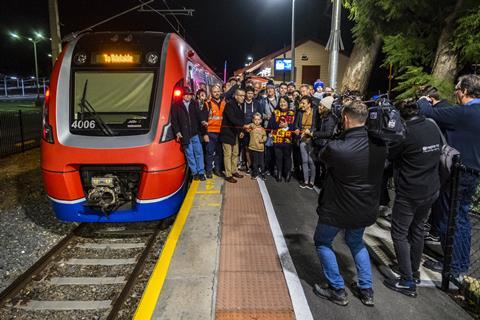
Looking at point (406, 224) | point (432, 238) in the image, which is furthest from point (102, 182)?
point (432, 238)

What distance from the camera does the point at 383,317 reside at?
11.1 ft

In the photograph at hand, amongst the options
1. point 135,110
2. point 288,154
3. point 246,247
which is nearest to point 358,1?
point 288,154

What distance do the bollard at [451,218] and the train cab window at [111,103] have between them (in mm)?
3745

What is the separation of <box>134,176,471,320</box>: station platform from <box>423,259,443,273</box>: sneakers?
0.15m

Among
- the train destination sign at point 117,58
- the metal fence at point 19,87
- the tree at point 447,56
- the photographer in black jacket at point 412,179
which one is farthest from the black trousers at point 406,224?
the metal fence at point 19,87

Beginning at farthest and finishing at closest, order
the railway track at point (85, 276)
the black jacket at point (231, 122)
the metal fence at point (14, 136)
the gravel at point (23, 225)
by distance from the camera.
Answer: the metal fence at point (14, 136) → the black jacket at point (231, 122) → the gravel at point (23, 225) → the railway track at point (85, 276)

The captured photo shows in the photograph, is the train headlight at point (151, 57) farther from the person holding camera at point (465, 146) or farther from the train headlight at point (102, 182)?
the person holding camera at point (465, 146)

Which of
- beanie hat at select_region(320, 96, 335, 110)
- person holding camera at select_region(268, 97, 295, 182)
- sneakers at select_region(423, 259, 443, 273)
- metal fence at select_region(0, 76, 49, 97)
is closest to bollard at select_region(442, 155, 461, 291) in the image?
sneakers at select_region(423, 259, 443, 273)

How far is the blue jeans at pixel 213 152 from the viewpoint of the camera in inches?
298

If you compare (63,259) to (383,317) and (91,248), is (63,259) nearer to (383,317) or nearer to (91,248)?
(91,248)

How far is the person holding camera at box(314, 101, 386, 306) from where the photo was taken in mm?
3211

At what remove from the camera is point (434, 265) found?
4.25 metres

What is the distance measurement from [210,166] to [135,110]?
8.43 feet

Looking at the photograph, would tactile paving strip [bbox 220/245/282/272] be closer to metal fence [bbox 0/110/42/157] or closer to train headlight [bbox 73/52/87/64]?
train headlight [bbox 73/52/87/64]
